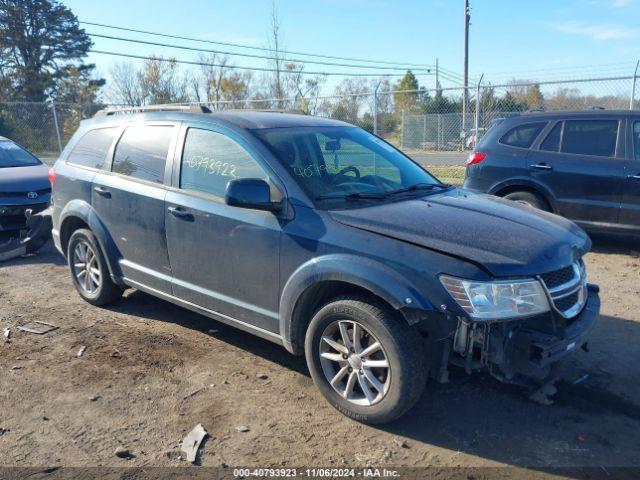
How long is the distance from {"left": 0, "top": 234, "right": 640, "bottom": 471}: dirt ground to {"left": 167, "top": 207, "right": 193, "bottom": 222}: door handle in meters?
1.10

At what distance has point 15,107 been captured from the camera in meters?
25.8

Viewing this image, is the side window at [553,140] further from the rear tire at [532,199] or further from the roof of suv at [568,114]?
the rear tire at [532,199]

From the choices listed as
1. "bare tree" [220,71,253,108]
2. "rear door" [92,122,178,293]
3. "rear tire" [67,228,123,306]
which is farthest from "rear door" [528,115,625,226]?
"bare tree" [220,71,253,108]

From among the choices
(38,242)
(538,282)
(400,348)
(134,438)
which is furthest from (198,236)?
(38,242)

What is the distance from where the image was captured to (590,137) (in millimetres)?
7078

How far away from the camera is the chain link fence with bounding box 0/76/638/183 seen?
1706 centimetres

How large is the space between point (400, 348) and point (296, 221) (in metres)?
1.06

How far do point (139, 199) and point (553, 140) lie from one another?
5459 mm

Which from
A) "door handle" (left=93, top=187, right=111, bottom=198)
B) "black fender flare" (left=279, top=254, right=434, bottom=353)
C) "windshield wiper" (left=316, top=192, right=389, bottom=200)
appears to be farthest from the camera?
"door handle" (left=93, top=187, right=111, bottom=198)

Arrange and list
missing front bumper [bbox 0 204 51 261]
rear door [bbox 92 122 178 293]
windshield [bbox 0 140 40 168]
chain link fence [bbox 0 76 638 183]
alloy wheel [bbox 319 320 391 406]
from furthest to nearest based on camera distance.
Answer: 1. chain link fence [bbox 0 76 638 183]
2. windshield [bbox 0 140 40 168]
3. missing front bumper [bbox 0 204 51 261]
4. rear door [bbox 92 122 178 293]
5. alloy wheel [bbox 319 320 391 406]

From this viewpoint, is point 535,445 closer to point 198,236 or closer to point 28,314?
point 198,236

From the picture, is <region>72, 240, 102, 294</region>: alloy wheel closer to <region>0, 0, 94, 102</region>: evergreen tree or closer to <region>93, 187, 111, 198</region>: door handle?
<region>93, 187, 111, 198</region>: door handle

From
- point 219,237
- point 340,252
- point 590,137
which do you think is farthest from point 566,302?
point 590,137

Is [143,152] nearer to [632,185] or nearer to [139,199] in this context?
[139,199]
